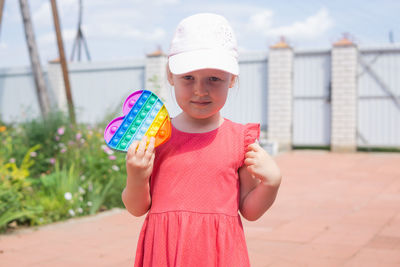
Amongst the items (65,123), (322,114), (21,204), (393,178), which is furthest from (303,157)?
(21,204)

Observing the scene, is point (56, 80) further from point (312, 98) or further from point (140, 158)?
point (140, 158)

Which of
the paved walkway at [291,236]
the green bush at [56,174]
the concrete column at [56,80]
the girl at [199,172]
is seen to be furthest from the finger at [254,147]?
the concrete column at [56,80]

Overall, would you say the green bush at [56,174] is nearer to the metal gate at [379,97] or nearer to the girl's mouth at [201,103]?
the girl's mouth at [201,103]

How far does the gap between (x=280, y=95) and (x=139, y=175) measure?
11082mm

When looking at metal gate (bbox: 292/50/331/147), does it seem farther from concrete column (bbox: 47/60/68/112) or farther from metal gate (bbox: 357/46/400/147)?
concrete column (bbox: 47/60/68/112)

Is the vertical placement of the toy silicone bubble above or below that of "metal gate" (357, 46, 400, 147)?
above

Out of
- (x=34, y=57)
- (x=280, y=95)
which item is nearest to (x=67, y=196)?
(x=34, y=57)

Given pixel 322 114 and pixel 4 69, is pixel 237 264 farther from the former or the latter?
pixel 4 69

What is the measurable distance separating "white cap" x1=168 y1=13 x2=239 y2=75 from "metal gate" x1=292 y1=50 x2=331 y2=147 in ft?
36.5

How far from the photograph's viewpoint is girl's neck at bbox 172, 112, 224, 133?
1.54m

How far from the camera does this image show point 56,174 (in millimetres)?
4855

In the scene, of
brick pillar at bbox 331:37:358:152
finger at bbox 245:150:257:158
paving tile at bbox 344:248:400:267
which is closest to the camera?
finger at bbox 245:150:257:158

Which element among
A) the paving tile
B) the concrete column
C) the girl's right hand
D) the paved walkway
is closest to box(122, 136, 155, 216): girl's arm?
the girl's right hand

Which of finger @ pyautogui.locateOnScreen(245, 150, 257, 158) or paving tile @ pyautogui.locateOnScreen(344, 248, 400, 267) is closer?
finger @ pyautogui.locateOnScreen(245, 150, 257, 158)
